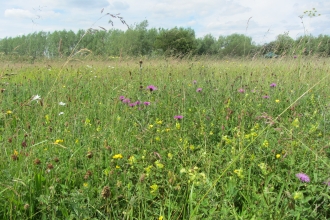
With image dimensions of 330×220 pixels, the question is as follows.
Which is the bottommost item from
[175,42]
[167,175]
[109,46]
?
[167,175]

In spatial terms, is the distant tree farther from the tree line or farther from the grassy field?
the grassy field

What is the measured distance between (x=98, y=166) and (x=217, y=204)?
2.43 feet

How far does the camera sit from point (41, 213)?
47.8 inches

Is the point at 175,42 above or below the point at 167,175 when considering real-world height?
above

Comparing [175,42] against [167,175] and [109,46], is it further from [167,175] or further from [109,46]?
[167,175]

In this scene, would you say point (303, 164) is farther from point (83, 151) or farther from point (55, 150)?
point (55, 150)

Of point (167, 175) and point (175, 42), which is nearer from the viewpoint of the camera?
point (167, 175)

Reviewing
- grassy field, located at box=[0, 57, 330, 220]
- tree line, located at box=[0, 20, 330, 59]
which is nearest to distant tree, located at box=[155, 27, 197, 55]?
tree line, located at box=[0, 20, 330, 59]

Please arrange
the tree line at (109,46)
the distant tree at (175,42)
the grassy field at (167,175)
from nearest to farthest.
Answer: the grassy field at (167,175), the tree line at (109,46), the distant tree at (175,42)

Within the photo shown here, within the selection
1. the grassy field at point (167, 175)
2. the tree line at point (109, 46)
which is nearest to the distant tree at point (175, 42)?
the tree line at point (109, 46)

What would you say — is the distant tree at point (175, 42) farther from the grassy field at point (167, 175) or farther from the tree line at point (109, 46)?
the grassy field at point (167, 175)

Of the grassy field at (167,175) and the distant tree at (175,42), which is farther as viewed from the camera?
the distant tree at (175,42)

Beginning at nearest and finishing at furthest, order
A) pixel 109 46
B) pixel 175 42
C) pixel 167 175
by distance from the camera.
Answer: pixel 167 175 < pixel 109 46 < pixel 175 42

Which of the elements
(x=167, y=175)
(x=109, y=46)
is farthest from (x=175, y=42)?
(x=167, y=175)
